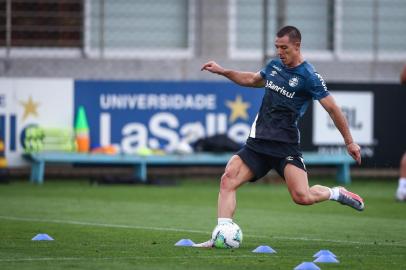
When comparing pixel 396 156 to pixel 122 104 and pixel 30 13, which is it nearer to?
pixel 122 104

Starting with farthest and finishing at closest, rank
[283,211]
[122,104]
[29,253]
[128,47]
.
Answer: [128,47] < [122,104] < [283,211] < [29,253]

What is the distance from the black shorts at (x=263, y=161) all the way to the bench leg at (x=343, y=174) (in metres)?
12.1

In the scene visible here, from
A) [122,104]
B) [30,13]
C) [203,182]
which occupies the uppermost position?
[30,13]

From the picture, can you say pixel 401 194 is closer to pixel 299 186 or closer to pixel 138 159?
pixel 138 159

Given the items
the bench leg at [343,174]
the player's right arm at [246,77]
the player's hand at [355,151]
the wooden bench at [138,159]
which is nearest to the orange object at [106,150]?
the wooden bench at [138,159]

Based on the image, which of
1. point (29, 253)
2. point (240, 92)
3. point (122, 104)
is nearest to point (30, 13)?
point (122, 104)

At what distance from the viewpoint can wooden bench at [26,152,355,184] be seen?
22.4m

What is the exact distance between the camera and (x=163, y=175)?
24109 millimetres

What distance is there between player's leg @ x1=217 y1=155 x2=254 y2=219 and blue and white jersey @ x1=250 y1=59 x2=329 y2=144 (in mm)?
336

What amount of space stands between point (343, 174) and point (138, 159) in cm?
416

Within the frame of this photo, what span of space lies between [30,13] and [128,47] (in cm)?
219

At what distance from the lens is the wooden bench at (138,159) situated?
2239cm

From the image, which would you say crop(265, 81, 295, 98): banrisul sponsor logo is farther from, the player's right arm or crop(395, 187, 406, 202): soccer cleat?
crop(395, 187, 406, 202): soccer cleat

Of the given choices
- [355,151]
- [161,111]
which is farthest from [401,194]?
[355,151]
